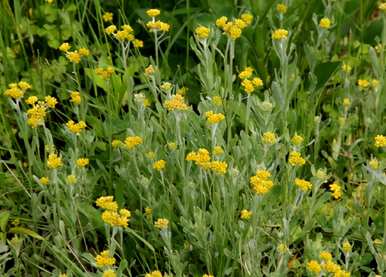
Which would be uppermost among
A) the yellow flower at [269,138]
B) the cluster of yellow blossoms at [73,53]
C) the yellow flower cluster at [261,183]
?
the cluster of yellow blossoms at [73,53]

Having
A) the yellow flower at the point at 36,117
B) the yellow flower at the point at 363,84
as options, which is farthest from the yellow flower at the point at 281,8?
the yellow flower at the point at 36,117

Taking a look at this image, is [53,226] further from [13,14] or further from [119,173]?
[13,14]

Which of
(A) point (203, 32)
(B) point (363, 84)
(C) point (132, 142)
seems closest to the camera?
(C) point (132, 142)

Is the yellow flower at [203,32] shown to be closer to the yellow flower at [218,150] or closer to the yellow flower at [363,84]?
the yellow flower at [218,150]

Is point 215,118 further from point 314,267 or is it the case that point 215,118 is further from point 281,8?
point 281,8

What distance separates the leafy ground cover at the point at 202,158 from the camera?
230cm

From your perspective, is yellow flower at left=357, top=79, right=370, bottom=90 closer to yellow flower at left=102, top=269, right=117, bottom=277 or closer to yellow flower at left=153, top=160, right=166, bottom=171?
yellow flower at left=153, top=160, right=166, bottom=171

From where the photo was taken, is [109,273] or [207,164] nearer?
[109,273]

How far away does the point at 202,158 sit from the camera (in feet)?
7.23

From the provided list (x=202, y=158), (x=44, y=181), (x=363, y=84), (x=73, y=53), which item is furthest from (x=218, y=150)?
(x=363, y=84)

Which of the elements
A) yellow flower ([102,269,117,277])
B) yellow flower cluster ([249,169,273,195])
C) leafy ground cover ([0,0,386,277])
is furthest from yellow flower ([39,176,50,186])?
yellow flower cluster ([249,169,273,195])

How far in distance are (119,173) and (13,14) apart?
3.95 ft

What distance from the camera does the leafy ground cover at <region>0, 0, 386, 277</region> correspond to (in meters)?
2.30

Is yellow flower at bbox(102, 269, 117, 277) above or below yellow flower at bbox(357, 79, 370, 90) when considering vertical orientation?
below
